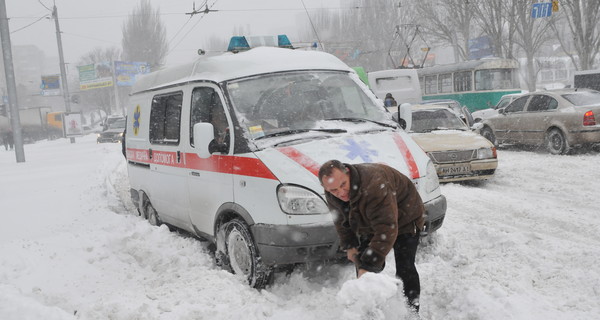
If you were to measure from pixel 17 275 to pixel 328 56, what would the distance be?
409cm

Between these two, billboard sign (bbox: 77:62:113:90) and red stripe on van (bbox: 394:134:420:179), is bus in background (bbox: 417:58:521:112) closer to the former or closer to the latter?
red stripe on van (bbox: 394:134:420:179)

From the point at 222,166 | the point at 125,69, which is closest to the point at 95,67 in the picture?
the point at 125,69

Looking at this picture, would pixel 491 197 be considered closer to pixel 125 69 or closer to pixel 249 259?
pixel 249 259

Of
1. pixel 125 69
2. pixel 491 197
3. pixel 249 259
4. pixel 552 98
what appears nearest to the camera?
pixel 249 259

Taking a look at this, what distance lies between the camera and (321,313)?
399 cm

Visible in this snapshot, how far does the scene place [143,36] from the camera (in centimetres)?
6462

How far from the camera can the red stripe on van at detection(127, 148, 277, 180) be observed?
14.7 feet

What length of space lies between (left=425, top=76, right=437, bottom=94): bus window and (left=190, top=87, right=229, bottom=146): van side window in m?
22.5

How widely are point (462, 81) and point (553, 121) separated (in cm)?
1245

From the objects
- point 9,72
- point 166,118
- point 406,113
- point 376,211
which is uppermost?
point 9,72

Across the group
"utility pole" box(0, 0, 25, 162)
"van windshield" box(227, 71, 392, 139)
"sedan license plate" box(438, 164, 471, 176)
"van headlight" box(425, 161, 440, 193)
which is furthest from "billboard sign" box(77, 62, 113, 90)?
"van headlight" box(425, 161, 440, 193)

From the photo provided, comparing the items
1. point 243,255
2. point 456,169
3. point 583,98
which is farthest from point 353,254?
point 583,98

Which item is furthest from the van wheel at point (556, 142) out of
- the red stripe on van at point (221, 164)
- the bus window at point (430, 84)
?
the bus window at point (430, 84)

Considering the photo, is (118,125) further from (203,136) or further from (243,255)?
(243,255)
